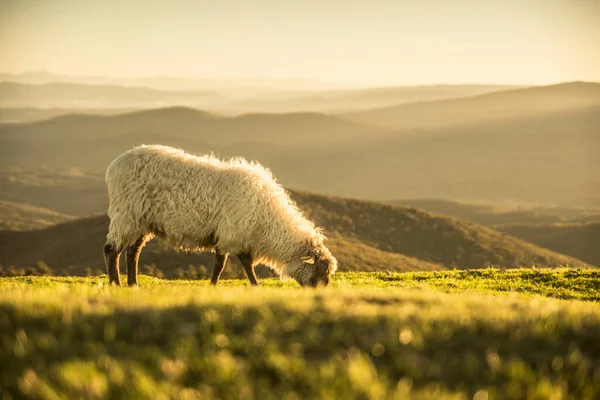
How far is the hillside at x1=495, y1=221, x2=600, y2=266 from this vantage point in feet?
307

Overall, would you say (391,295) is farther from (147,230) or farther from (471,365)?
(147,230)

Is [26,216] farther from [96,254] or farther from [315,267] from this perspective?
[315,267]

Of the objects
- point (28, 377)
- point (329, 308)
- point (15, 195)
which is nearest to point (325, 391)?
point (329, 308)

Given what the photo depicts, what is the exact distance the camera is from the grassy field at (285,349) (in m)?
4.95

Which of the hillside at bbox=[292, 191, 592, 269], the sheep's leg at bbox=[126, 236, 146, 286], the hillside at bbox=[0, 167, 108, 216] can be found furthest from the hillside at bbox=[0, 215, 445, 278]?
the hillside at bbox=[0, 167, 108, 216]

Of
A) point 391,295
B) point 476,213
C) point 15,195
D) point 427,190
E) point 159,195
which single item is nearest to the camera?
point 391,295

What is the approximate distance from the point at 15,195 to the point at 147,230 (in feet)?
554

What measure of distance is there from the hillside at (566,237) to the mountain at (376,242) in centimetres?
2119

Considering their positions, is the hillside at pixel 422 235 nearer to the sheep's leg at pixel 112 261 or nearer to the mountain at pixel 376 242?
the mountain at pixel 376 242

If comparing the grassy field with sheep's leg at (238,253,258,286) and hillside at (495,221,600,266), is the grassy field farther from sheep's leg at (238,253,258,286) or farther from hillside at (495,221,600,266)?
hillside at (495,221,600,266)

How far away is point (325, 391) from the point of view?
4875 millimetres

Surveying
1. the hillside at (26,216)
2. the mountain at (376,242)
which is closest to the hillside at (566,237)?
the mountain at (376,242)

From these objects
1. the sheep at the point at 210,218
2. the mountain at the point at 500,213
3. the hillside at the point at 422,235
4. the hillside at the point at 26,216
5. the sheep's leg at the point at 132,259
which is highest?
the sheep at the point at 210,218

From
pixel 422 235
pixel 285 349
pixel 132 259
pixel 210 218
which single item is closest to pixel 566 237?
pixel 422 235
